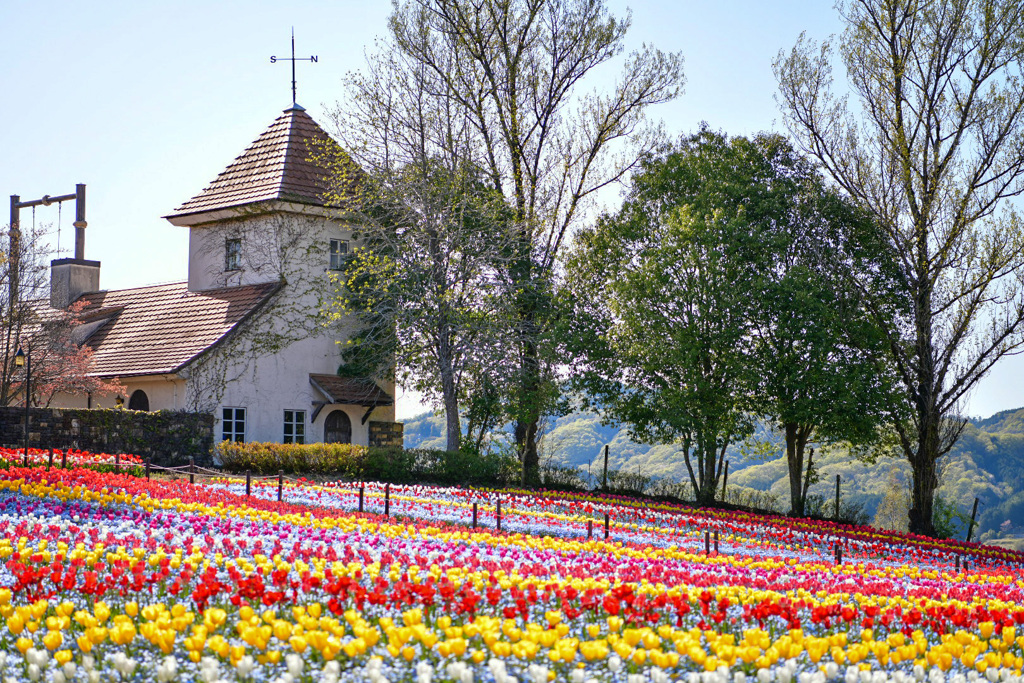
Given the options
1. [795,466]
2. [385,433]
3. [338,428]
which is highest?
[338,428]

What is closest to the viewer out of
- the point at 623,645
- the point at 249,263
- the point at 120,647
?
the point at 623,645

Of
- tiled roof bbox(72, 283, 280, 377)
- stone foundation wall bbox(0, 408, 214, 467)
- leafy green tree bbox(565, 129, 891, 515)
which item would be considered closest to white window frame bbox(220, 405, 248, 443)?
tiled roof bbox(72, 283, 280, 377)

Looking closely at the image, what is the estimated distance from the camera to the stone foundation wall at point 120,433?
22938mm

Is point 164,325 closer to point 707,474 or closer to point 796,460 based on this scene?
point 707,474

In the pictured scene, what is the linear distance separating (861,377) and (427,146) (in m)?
13.8

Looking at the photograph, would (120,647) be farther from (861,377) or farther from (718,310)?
(861,377)

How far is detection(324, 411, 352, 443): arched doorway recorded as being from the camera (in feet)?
98.4

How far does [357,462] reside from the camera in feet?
78.9

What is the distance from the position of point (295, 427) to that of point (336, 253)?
18.9 feet

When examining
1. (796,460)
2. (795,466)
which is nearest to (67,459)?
(795,466)

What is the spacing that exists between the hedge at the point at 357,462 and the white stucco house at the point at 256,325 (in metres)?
4.18

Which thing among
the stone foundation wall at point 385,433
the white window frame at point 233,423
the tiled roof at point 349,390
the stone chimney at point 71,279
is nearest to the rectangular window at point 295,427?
the tiled roof at point 349,390

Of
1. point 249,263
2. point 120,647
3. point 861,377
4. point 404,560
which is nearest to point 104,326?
point 249,263

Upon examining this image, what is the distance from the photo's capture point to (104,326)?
33.3 m
